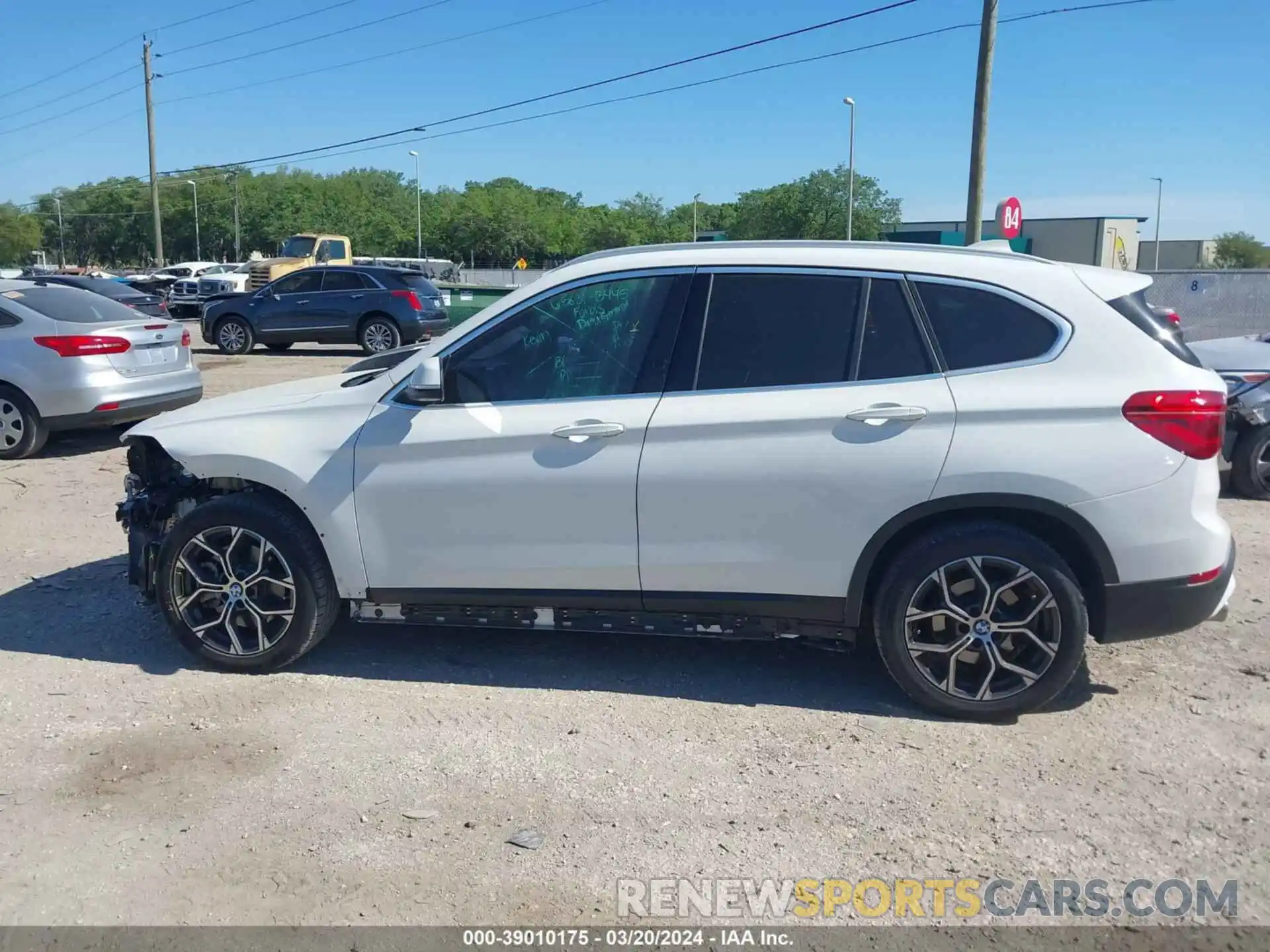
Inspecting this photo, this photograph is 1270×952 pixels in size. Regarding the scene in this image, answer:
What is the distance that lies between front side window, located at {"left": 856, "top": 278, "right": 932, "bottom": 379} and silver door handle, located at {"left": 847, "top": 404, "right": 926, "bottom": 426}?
147 millimetres

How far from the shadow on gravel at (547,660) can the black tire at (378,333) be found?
15199 millimetres

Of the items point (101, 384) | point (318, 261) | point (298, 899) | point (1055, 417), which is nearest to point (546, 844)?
point (298, 899)

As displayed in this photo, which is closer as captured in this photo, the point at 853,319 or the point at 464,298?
the point at 853,319

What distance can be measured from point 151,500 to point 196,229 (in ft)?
301

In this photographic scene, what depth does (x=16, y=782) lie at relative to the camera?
4016 millimetres

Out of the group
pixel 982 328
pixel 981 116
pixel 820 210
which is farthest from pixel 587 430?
pixel 820 210

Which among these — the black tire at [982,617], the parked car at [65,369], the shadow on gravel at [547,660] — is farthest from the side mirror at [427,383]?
the parked car at [65,369]

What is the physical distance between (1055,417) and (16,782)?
4083 millimetres

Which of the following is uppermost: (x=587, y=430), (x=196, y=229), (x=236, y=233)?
(x=196, y=229)

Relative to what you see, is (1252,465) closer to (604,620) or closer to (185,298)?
(604,620)

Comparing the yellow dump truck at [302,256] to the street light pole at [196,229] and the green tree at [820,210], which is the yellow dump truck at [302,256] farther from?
the street light pole at [196,229]

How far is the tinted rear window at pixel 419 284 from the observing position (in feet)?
68.6

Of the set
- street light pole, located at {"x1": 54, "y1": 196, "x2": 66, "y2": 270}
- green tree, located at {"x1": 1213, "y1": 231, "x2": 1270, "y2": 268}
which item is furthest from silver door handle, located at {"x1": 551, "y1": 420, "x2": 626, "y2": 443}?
street light pole, located at {"x1": 54, "y1": 196, "x2": 66, "y2": 270}

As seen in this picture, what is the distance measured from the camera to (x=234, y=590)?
4855 mm
